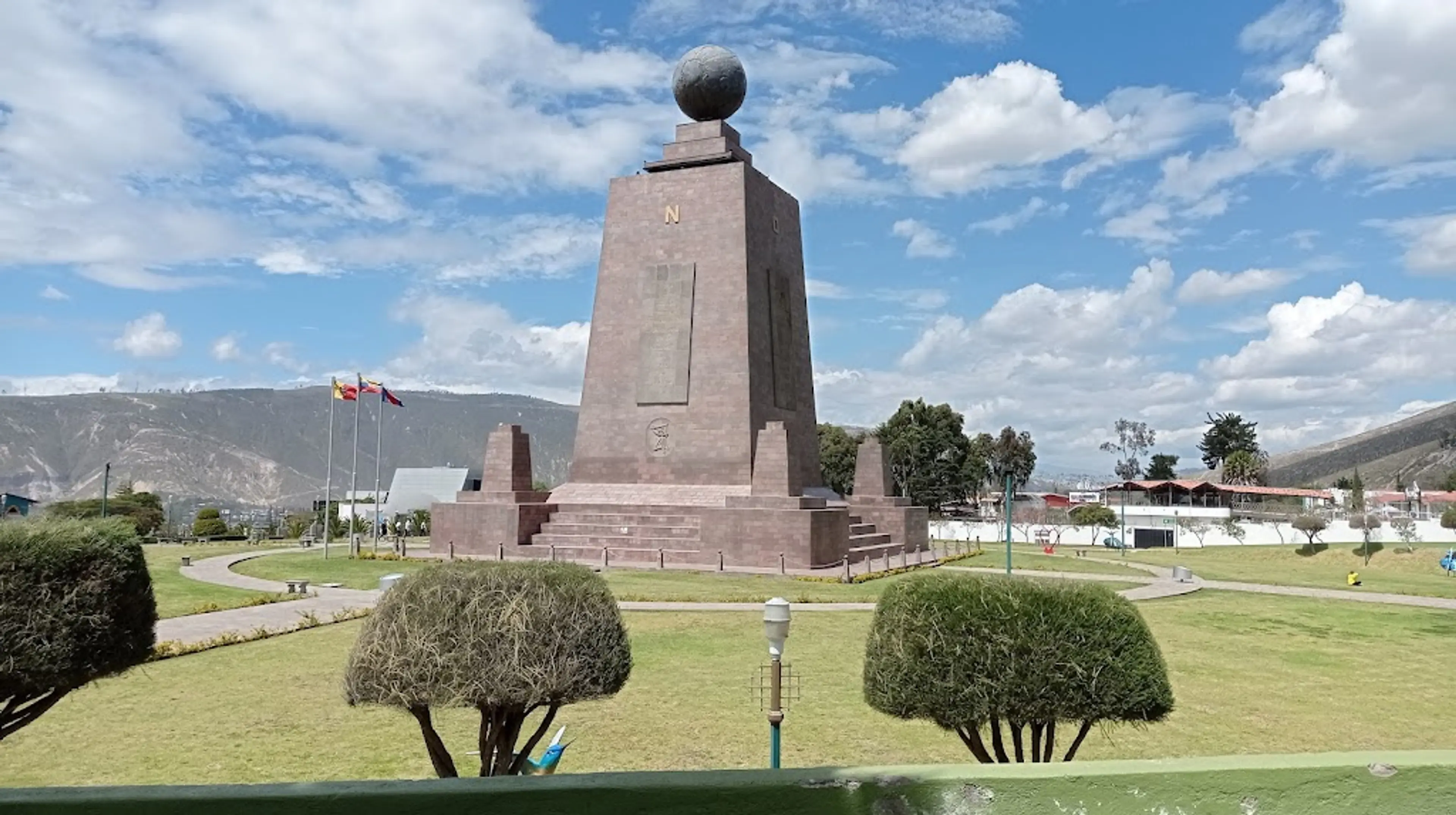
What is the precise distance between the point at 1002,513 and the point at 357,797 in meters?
68.5

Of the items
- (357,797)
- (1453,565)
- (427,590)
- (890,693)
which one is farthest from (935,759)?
(1453,565)

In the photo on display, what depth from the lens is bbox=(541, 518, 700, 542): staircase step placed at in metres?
26.5

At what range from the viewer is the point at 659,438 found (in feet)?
94.3

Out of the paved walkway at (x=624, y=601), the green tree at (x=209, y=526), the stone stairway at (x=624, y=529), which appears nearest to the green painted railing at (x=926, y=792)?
the paved walkway at (x=624, y=601)

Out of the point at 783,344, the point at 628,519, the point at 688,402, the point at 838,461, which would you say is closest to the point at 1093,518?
the point at 838,461

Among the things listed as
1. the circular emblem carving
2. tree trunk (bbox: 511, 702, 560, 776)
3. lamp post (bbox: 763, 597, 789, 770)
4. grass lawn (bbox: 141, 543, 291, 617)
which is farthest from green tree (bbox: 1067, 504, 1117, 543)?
tree trunk (bbox: 511, 702, 560, 776)

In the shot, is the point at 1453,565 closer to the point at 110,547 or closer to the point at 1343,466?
the point at 110,547

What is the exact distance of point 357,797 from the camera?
11.3 feet

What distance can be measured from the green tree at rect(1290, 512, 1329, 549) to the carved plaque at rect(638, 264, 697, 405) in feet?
94.0

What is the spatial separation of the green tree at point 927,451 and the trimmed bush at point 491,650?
62962 millimetres

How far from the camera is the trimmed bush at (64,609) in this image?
19.2 feet

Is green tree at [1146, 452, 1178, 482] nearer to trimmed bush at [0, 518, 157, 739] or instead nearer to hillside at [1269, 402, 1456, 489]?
hillside at [1269, 402, 1456, 489]

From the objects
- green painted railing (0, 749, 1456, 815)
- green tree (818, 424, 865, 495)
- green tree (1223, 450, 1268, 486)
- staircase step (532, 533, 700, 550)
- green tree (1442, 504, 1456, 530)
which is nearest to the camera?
green painted railing (0, 749, 1456, 815)

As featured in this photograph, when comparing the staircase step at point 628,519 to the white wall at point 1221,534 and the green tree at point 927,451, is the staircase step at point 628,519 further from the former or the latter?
the green tree at point 927,451
